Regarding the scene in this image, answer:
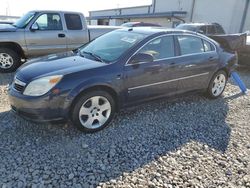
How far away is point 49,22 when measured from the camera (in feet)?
23.6

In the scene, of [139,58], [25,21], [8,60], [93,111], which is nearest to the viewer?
[93,111]

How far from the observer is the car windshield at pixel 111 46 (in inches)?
152

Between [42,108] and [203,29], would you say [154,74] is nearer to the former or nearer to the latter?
[42,108]

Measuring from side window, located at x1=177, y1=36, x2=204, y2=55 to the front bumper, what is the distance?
2.52m

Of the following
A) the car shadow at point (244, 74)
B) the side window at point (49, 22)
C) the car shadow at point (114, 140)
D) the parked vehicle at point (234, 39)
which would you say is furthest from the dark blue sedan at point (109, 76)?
the side window at point (49, 22)

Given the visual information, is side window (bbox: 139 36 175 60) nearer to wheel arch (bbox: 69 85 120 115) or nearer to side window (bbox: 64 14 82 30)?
wheel arch (bbox: 69 85 120 115)

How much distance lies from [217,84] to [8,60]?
566 cm

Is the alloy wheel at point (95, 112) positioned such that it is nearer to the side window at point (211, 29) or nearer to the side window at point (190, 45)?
the side window at point (190, 45)

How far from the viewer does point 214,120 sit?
4.37 meters

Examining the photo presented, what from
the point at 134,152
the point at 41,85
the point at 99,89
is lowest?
the point at 134,152

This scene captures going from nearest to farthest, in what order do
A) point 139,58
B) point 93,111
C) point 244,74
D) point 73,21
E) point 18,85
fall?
point 18,85
point 93,111
point 139,58
point 73,21
point 244,74

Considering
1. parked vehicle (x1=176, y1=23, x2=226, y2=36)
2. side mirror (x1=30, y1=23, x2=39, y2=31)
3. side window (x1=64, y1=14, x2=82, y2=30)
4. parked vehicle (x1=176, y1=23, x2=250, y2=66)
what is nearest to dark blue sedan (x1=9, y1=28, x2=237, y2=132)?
parked vehicle (x1=176, y1=23, x2=250, y2=66)

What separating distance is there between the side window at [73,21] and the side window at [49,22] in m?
0.26

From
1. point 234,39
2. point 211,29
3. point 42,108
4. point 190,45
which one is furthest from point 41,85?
point 211,29
